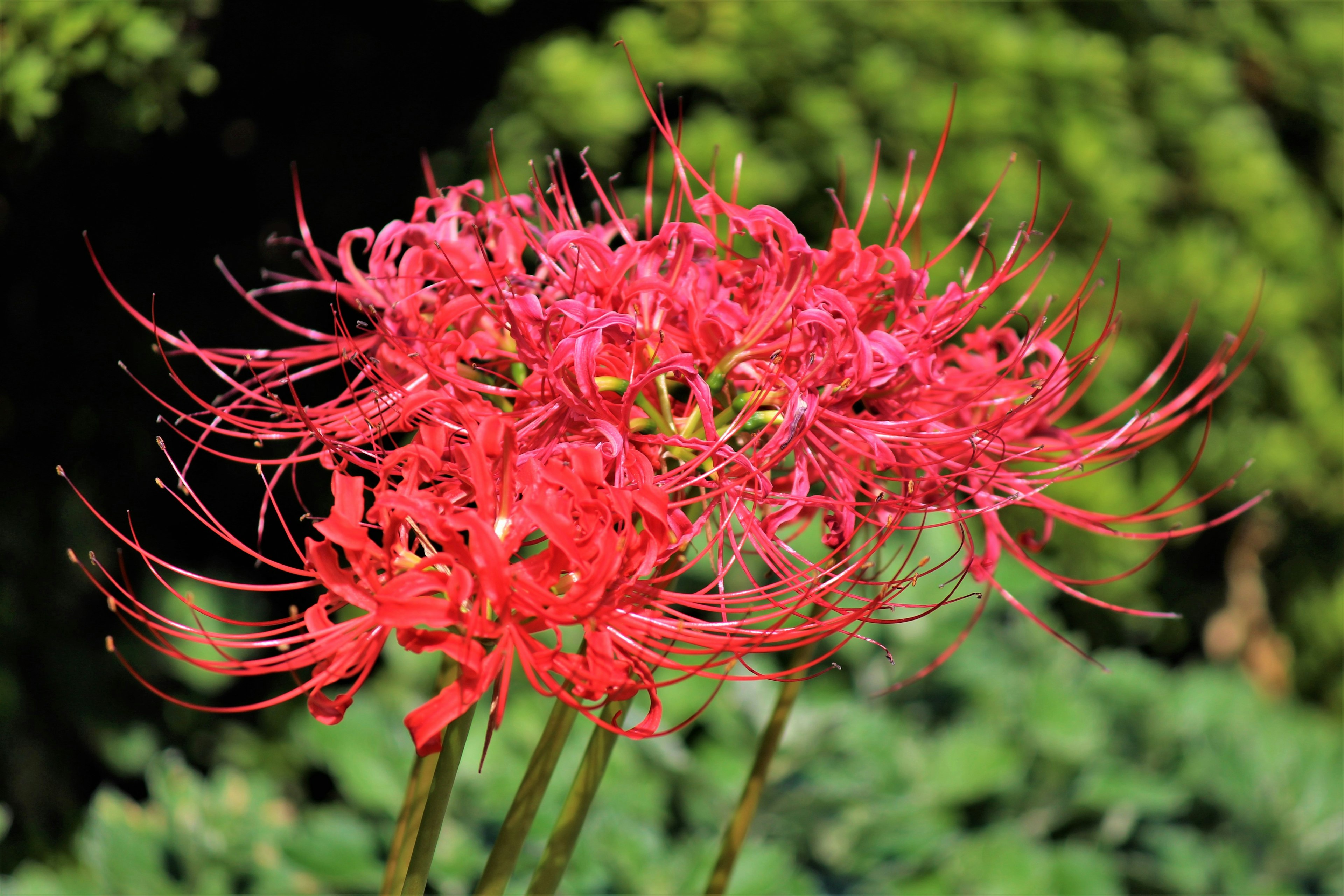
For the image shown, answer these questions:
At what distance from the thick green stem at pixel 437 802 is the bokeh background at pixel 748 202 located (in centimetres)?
107

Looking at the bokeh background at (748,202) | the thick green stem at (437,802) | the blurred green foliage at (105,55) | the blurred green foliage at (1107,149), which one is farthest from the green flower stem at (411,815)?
the blurred green foliage at (1107,149)

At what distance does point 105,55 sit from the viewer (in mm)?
1997

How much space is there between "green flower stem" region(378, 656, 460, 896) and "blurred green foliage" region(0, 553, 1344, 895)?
0.94 metres

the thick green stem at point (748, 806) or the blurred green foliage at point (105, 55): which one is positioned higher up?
the blurred green foliage at point (105, 55)

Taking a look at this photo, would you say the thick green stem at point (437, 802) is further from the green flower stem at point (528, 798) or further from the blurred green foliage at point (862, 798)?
the blurred green foliage at point (862, 798)

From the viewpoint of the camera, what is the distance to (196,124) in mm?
2652

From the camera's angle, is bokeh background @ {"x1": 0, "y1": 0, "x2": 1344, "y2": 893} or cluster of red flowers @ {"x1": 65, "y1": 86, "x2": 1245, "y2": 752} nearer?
cluster of red flowers @ {"x1": 65, "y1": 86, "x2": 1245, "y2": 752}

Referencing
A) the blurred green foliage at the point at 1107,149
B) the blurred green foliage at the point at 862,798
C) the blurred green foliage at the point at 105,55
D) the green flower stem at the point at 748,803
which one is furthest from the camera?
the blurred green foliage at the point at 1107,149

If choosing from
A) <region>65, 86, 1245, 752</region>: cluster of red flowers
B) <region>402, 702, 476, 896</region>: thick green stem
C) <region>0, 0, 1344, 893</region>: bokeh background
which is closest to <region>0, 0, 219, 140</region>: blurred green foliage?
<region>0, 0, 1344, 893</region>: bokeh background

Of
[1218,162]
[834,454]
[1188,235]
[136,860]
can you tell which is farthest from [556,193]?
[1218,162]

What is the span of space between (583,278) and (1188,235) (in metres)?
3.27

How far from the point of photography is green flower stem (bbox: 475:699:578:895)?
0.94 metres

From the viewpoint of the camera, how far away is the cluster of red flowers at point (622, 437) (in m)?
0.81

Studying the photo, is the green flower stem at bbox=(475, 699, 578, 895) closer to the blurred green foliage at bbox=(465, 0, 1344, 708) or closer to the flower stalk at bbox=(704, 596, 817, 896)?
the flower stalk at bbox=(704, 596, 817, 896)
